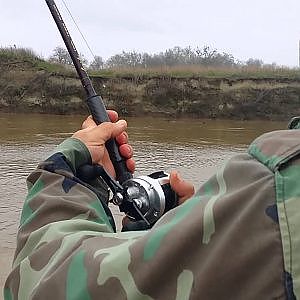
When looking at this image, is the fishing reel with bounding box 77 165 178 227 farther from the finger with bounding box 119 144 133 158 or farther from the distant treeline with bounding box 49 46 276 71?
the distant treeline with bounding box 49 46 276 71

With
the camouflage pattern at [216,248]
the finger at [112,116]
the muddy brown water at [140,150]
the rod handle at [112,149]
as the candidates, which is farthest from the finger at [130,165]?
the muddy brown water at [140,150]

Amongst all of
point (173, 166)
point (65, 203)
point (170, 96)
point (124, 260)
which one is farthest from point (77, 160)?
point (170, 96)

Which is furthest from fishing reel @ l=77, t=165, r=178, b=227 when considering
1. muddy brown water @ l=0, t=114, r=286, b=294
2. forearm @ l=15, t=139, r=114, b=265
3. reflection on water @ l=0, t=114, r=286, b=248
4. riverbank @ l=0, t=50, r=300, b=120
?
riverbank @ l=0, t=50, r=300, b=120

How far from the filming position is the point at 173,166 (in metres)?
9.03

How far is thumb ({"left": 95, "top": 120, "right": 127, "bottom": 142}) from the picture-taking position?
4.35ft

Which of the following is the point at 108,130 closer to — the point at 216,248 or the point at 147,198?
the point at 147,198

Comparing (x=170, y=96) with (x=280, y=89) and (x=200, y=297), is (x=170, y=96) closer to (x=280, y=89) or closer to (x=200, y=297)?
(x=280, y=89)

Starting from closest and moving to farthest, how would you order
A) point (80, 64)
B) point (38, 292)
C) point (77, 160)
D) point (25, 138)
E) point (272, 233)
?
1. point (272, 233)
2. point (38, 292)
3. point (77, 160)
4. point (80, 64)
5. point (25, 138)

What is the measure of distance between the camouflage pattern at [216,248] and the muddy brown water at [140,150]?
3.05 meters

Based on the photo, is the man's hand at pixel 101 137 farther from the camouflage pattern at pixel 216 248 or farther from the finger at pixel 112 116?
the camouflage pattern at pixel 216 248

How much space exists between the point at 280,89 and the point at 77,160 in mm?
21323

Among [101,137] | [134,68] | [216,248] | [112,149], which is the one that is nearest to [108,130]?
[101,137]

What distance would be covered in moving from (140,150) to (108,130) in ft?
31.0

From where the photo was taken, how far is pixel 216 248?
63cm
